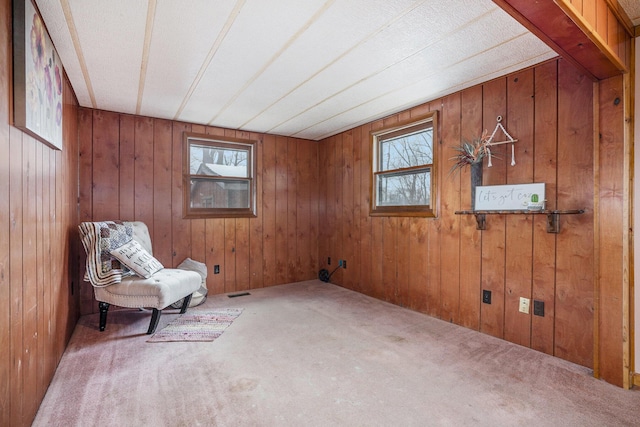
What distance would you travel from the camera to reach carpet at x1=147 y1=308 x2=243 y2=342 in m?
2.58

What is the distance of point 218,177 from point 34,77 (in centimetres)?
252

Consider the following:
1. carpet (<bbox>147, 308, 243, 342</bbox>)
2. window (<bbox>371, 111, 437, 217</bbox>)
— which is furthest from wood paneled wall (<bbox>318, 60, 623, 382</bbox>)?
carpet (<bbox>147, 308, 243, 342</bbox>)

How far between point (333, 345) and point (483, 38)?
2.34 m

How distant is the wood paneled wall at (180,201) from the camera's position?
10.9 ft

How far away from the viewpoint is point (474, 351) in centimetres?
232

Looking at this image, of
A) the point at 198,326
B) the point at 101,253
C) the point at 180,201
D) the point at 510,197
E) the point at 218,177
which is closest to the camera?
the point at 510,197

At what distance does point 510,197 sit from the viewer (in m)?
2.45

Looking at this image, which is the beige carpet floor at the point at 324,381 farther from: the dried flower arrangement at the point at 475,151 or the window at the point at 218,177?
the window at the point at 218,177

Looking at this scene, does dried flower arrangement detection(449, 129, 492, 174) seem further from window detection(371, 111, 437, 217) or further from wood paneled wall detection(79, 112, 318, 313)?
wood paneled wall detection(79, 112, 318, 313)

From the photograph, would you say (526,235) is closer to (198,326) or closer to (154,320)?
(198,326)

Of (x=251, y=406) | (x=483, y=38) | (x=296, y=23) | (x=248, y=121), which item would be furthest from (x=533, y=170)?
(x=248, y=121)

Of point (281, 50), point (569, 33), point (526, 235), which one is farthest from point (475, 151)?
point (281, 50)

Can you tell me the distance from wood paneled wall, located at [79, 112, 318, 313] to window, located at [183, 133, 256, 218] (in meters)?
0.09

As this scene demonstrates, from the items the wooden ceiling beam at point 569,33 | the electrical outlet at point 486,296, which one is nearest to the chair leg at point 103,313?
the electrical outlet at point 486,296
